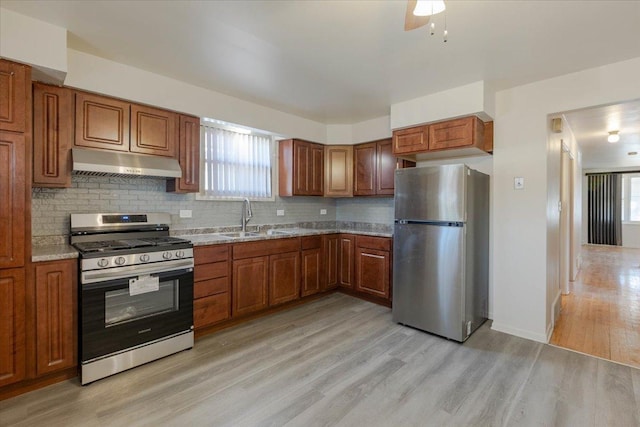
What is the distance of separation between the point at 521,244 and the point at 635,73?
1656 mm

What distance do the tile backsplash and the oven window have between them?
833mm

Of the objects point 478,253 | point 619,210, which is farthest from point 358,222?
point 619,210

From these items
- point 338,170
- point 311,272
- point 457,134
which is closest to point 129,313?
point 311,272

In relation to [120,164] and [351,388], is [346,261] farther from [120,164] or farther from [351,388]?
[120,164]

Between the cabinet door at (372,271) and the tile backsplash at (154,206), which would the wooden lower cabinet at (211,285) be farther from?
the cabinet door at (372,271)

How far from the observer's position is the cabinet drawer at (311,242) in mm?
3967

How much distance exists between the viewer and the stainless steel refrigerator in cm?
292

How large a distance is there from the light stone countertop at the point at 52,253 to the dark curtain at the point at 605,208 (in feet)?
39.1

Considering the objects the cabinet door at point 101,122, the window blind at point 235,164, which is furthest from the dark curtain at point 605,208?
the cabinet door at point 101,122

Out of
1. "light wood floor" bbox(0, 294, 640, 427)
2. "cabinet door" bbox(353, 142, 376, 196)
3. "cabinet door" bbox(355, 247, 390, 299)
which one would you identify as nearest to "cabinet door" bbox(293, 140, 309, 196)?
"cabinet door" bbox(353, 142, 376, 196)

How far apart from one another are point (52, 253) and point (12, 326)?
50 centimetres

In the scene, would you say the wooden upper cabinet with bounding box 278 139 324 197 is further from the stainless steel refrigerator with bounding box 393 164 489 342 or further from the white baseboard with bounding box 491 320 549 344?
the white baseboard with bounding box 491 320 549 344

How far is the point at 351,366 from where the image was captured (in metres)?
2.50

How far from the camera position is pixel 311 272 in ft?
13.3
